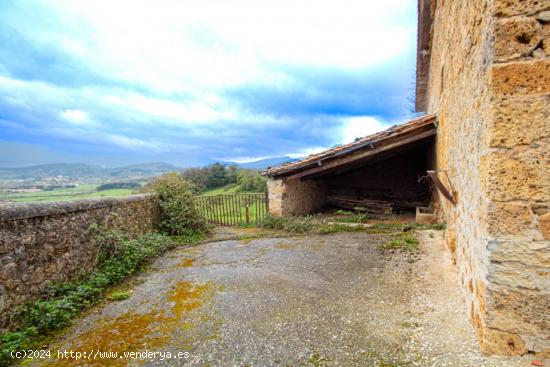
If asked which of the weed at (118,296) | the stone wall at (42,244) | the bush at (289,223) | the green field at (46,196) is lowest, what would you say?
the weed at (118,296)

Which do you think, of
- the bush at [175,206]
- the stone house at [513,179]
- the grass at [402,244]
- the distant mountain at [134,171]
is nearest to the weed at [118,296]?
Answer: the bush at [175,206]

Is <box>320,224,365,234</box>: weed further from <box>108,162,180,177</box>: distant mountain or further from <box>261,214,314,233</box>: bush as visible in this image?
<box>108,162,180,177</box>: distant mountain

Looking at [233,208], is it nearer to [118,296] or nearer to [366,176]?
[366,176]

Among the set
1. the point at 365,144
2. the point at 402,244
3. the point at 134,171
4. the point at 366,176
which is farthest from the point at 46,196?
the point at 134,171

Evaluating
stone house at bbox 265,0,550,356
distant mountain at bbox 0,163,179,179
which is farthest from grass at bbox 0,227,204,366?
distant mountain at bbox 0,163,179,179

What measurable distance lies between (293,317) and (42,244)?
332 cm

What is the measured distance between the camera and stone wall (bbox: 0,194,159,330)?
9.32 feet

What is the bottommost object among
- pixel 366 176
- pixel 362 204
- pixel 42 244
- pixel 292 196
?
pixel 362 204

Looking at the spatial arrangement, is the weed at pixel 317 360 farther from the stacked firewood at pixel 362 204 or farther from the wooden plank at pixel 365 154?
the stacked firewood at pixel 362 204

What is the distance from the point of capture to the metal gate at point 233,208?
994 cm

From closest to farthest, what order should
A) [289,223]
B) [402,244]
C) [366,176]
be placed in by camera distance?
[402,244] < [289,223] < [366,176]

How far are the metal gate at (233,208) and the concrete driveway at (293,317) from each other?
17.6 ft

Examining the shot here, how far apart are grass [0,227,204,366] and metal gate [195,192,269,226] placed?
461cm

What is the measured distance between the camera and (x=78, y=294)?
11.3 feet
